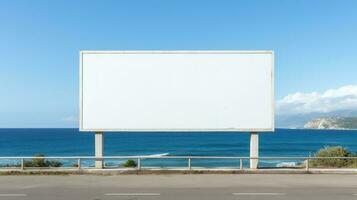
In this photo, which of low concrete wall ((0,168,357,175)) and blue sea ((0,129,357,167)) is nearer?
low concrete wall ((0,168,357,175))

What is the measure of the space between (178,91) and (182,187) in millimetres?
6299

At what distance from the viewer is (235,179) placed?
1745cm

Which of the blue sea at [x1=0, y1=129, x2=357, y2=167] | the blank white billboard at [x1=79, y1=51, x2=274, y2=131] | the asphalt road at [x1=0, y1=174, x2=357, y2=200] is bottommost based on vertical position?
the blue sea at [x1=0, y1=129, x2=357, y2=167]

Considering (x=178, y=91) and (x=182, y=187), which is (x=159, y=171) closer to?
(x=178, y=91)

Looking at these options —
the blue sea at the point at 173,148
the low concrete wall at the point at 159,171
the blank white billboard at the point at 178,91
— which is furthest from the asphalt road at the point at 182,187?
the blue sea at the point at 173,148

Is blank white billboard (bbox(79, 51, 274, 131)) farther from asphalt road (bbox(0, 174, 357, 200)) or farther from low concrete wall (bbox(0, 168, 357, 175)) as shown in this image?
asphalt road (bbox(0, 174, 357, 200))

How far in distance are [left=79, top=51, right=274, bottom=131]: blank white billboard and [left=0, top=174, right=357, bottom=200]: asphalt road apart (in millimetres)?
2793

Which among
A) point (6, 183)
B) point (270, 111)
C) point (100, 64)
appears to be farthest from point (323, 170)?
point (6, 183)

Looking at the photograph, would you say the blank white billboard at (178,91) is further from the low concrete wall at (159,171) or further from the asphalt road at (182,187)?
the asphalt road at (182,187)

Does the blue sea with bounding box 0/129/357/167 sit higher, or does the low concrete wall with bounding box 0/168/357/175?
the low concrete wall with bounding box 0/168/357/175

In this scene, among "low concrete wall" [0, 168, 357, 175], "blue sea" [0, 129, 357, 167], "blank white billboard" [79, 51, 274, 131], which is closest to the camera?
"low concrete wall" [0, 168, 357, 175]

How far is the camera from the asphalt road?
1324cm

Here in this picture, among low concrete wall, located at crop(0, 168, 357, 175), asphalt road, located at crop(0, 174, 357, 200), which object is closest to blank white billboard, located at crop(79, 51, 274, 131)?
low concrete wall, located at crop(0, 168, 357, 175)

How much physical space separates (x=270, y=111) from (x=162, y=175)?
563 centimetres
